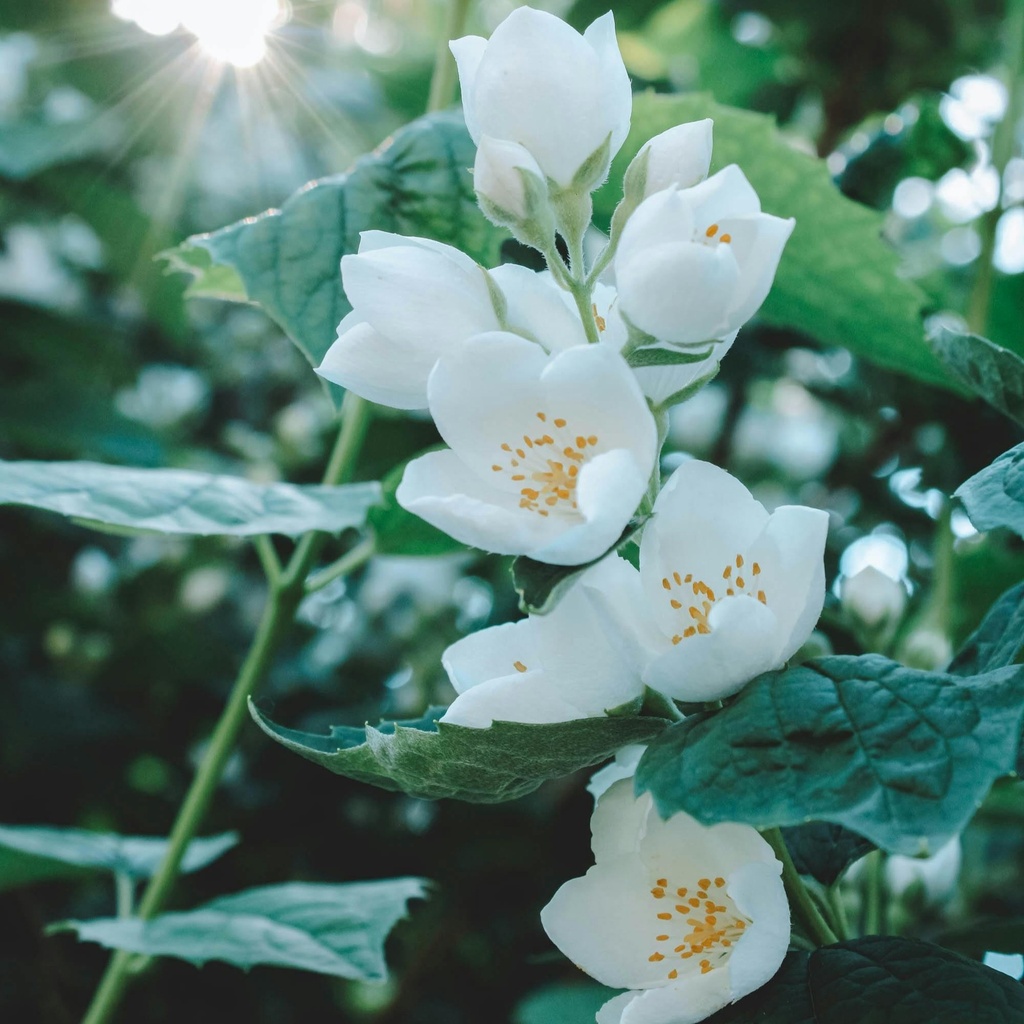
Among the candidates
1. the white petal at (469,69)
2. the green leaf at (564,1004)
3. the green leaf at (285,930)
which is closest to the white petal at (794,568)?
the white petal at (469,69)

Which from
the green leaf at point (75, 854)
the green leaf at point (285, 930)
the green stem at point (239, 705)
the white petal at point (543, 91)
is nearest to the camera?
the white petal at point (543, 91)

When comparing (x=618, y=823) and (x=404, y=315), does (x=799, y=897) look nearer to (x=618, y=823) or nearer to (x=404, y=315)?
(x=618, y=823)

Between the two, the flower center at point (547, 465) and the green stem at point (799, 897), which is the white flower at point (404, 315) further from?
the green stem at point (799, 897)

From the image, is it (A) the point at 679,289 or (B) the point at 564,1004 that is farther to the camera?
(B) the point at 564,1004

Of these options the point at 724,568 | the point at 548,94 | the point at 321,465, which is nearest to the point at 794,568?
→ the point at 724,568

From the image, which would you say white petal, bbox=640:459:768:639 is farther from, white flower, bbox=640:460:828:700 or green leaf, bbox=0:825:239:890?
green leaf, bbox=0:825:239:890
